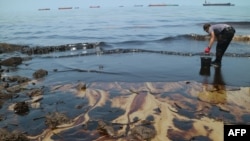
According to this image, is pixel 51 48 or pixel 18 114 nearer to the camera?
pixel 18 114

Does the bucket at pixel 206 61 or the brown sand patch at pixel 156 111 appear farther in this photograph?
the bucket at pixel 206 61

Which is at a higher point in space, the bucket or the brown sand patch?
the bucket

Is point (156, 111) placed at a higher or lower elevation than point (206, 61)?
lower

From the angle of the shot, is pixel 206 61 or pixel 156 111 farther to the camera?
pixel 206 61

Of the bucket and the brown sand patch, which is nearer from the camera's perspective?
the brown sand patch

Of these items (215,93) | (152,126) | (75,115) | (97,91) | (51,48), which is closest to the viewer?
(152,126)

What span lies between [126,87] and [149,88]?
776 millimetres

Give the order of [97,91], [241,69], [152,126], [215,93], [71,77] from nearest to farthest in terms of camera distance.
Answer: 1. [152,126]
2. [215,93]
3. [97,91]
4. [71,77]
5. [241,69]

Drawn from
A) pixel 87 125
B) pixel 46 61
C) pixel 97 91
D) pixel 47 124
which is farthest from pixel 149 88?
pixel 46 61

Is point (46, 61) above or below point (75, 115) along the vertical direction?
above

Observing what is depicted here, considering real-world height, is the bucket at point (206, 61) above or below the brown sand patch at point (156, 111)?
above

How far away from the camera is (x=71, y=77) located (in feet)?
33.8

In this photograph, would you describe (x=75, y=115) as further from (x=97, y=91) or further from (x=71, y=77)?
(x=71, y=77)

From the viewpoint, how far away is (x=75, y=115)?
21.4 ft
